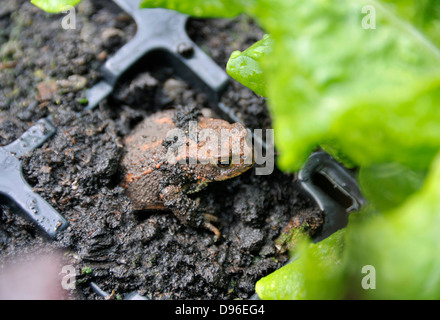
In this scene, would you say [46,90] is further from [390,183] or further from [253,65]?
[390,183]

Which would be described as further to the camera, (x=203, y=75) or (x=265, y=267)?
(x=203, y=75)

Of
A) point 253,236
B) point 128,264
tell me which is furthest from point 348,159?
point 128,264

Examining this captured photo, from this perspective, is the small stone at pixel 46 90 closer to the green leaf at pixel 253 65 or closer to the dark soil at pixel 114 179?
the dark soil at pixel 114 179

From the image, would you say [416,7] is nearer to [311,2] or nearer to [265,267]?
[311,2]

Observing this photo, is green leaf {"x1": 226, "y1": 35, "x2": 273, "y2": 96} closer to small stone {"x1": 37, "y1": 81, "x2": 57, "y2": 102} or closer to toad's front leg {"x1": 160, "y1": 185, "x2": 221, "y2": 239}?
toad's front leg {"x1": 160, "y1": 185, "x2": 221, "y2": 239}

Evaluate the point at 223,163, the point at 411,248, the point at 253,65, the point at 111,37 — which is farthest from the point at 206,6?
the point at 111,37

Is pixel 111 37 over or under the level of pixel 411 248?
over

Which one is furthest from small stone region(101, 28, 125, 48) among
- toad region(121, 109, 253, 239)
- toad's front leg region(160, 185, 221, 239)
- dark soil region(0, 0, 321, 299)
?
toad's front leg region(160, 185, 221, 239)
